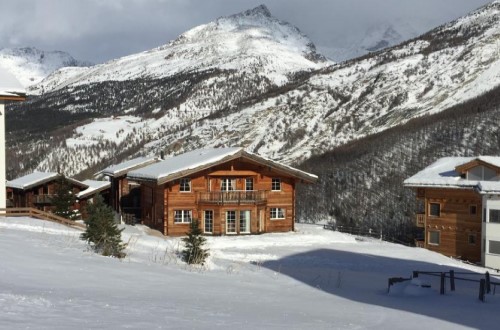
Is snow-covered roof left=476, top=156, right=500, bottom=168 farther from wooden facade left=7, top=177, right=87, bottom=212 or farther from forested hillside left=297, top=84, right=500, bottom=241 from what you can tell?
forested hillside left=297, top=84, right=500, bottom=241

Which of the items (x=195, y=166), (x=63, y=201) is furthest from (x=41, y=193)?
(x=195, y=166)

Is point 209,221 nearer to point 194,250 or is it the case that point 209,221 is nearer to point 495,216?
point 495,216

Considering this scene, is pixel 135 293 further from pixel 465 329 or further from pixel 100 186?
pixel 100 186

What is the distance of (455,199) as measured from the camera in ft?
149

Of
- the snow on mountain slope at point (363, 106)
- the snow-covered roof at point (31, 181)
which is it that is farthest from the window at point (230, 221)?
the snow on mountain slope at point (363, 106)

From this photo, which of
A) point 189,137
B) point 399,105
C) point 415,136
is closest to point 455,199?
point 415,136

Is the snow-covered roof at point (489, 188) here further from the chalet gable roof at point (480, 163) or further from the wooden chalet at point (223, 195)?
the wooden chalet at point (223, 195)

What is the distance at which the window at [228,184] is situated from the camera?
43.6m

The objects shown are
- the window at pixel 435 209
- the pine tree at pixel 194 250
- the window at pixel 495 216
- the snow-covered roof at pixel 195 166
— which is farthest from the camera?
the window at pixel 435 209

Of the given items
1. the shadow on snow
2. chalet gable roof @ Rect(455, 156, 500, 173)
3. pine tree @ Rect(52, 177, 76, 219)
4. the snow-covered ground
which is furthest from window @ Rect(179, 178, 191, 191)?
the snow-covered ground

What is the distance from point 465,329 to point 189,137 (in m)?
183

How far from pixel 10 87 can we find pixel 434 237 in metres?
31.1

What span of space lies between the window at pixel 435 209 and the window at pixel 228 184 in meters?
14.9

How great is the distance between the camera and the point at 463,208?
148ft
